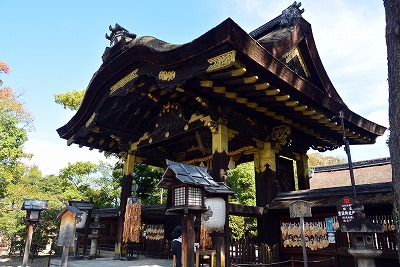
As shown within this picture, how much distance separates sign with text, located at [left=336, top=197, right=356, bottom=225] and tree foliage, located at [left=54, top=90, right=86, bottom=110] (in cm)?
1804

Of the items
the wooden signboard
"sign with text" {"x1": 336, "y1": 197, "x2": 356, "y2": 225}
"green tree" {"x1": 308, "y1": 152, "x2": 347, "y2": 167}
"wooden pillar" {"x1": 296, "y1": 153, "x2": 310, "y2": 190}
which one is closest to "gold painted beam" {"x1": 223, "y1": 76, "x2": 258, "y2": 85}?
"sign with text" {"x1": 336, "y1": 197, "x2": 356, "y2": 225}

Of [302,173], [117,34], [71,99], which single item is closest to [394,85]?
[302,173]

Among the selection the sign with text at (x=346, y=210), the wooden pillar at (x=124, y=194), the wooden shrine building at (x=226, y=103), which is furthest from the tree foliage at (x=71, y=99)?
the sign with text at (x=346, y=210)

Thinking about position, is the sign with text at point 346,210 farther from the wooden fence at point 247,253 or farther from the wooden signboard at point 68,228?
the wooden signboard at point 68,228

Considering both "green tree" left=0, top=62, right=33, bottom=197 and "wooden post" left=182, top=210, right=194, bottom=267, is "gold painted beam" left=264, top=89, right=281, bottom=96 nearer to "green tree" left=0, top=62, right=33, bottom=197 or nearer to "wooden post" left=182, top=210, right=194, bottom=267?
"wooden post" left=182, top=210, right=194, bottom=267

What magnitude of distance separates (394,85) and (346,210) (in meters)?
2.62

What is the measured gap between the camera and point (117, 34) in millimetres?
8727

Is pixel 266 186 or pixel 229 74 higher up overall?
pixel 229 74

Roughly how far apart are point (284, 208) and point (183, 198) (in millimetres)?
3748

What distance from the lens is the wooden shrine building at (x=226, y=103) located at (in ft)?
19.6

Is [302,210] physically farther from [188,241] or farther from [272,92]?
[188,241]

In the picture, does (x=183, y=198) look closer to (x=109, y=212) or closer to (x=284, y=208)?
(x=284, y=208)

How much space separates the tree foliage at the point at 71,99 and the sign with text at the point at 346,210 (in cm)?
1804

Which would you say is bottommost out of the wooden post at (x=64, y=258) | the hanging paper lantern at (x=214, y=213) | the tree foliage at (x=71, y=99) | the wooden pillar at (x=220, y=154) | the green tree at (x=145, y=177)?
the wooden post at (x=64, y=258)
